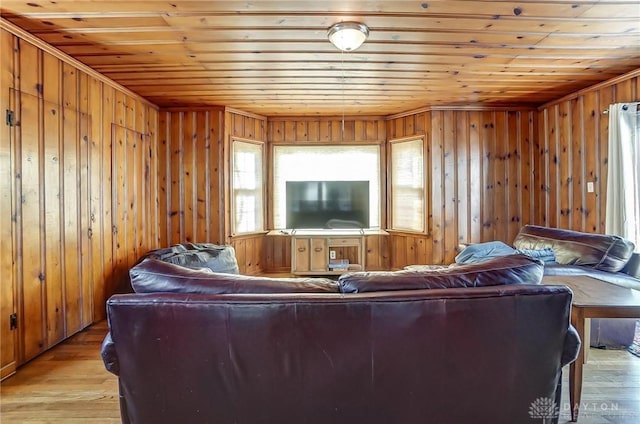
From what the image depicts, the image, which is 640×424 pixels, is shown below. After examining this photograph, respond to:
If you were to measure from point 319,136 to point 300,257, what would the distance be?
187 centimetres

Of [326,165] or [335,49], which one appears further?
[326,165]

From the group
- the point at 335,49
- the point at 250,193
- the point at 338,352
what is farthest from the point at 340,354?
the point at 250,193

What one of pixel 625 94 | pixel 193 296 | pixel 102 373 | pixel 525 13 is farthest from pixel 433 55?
pixel 102 373

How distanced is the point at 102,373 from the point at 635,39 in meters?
4.61

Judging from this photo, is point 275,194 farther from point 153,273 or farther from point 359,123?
point 153,273

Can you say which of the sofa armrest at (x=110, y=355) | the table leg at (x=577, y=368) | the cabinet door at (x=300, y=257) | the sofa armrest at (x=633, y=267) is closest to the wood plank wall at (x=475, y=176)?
the cabinet door at (x=300, y=257)

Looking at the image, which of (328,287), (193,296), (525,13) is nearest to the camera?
(193,296)

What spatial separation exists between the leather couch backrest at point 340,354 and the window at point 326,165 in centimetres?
394

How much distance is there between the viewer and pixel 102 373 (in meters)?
2.37

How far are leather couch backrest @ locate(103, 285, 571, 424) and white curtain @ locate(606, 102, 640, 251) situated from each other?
2776mm

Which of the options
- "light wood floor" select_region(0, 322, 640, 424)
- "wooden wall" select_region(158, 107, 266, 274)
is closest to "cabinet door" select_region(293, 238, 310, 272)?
"wooden wall" select_region(158, 107, 266, 274)

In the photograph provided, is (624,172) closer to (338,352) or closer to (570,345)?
(570,345)

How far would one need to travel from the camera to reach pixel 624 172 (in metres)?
3.39

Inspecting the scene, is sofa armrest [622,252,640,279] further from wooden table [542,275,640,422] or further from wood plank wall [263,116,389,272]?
wood plank wall [263,116,389,272]
